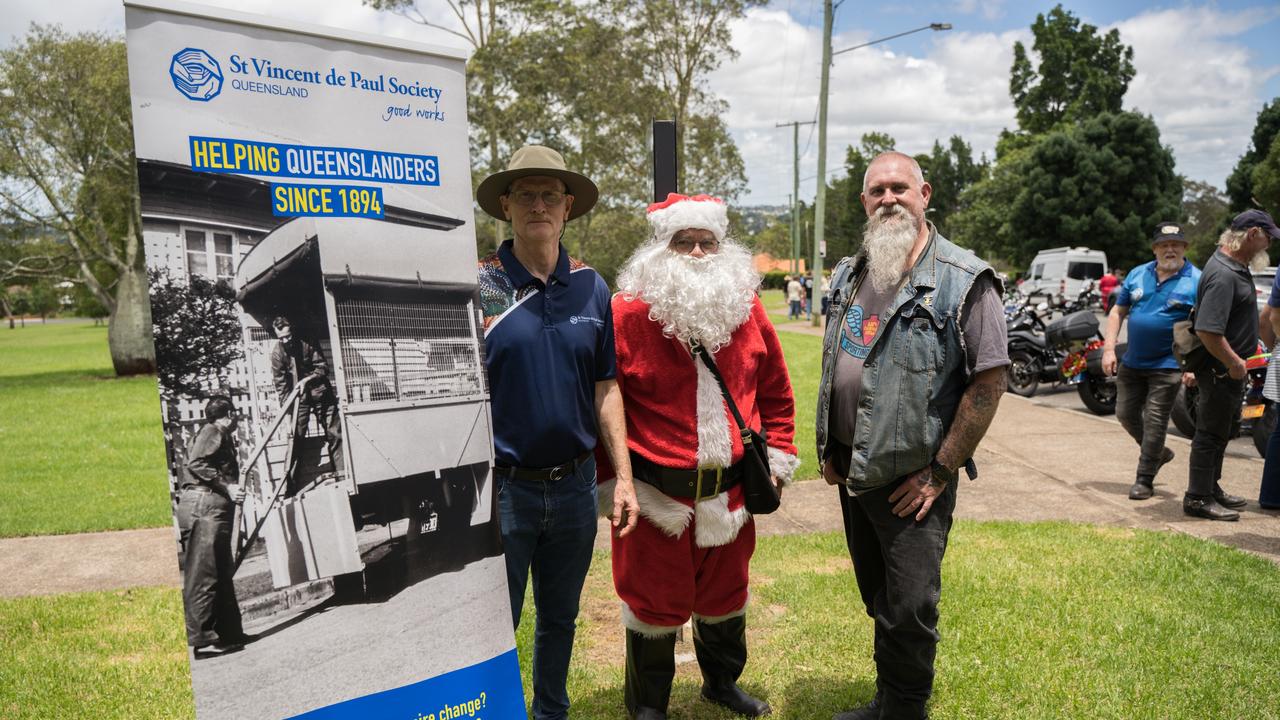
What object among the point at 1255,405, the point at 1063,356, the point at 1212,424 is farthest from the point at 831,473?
the point at 1063,356

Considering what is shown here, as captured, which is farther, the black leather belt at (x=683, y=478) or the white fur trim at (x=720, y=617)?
the white fur trim at (x=720, y=617)

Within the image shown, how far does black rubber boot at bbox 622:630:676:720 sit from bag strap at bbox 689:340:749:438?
86cm

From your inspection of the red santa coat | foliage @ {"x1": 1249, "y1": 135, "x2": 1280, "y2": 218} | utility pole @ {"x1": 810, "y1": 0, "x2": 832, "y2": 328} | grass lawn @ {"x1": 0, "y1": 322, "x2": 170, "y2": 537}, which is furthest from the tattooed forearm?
foliage @ {"x1": 1249, "y1": 135, "x2": 1280, "y2": 218}

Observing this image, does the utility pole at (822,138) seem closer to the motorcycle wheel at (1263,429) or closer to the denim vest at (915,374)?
the motorcycle wheel at (1263,429)

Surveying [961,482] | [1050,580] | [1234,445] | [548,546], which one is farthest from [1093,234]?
[548,546]

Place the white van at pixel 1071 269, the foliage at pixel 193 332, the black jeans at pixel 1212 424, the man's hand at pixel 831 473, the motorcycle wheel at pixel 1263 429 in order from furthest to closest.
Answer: the white van at pixel 1071 269 < the motorcycle wheel at pixel 1263 429 < the black jeans at pixel 1212 424 < the man's hand at pixel 831 473 < the foliage at pixel 193 332

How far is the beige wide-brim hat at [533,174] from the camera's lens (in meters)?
2.88

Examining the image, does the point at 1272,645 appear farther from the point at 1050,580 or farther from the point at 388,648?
the point at 388,648

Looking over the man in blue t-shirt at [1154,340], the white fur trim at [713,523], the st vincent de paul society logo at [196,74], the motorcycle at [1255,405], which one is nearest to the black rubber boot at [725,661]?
the white fur trim at [713,523]

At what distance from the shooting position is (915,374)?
2.87 meters

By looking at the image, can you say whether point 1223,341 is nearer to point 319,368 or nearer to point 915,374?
point 915,374

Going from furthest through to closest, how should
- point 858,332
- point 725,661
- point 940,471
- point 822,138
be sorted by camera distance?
1. point 822,138
2. point 725,661
3. point 858,332
4. point 940,471

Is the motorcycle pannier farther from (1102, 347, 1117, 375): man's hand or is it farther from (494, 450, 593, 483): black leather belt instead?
(494, 450, 593, 483): black leather belt

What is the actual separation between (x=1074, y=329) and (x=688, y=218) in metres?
9.17
